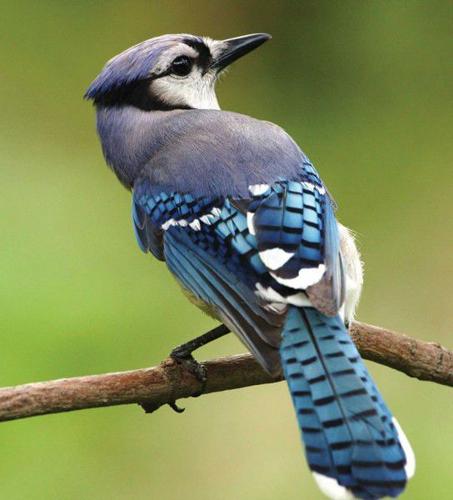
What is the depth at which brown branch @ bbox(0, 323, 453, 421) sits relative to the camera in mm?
2379

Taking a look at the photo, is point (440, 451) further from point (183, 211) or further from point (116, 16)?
point (116, 16)

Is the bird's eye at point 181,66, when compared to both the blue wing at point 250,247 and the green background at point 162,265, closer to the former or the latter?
the blue wing at point 250,247

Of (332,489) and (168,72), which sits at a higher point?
(168,72)

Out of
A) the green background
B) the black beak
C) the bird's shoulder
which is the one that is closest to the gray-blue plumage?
the bird's shoulder

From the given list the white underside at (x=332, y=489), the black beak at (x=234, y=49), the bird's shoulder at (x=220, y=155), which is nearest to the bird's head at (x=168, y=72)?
the black beak at (x=234, y=49)

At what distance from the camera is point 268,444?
13.1 ft

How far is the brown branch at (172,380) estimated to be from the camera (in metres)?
2.38

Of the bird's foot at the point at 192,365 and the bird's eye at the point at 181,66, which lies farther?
the bird's eye at the point at 181,66

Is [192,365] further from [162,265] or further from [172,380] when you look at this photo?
[162,265]

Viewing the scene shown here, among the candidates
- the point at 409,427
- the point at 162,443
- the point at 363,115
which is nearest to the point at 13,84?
the point at 363,115

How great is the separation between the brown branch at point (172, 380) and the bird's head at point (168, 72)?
2.69 ft

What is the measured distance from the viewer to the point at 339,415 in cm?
223

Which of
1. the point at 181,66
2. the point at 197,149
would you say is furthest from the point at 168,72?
the point at 197,149

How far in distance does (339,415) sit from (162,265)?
98.2 inches
